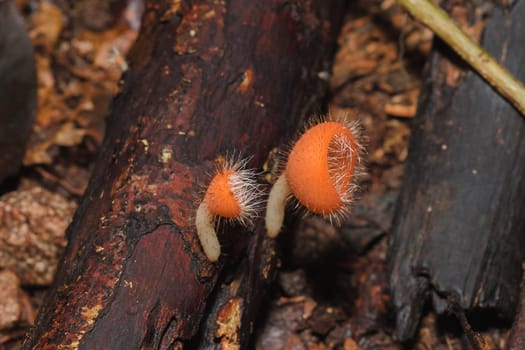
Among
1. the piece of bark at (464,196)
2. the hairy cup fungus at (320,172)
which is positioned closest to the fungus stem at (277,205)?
the hairy cup fungus at (320,172)

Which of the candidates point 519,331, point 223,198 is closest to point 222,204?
point 223,198

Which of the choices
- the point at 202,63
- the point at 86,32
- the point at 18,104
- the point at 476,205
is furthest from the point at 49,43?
the point at 476,205

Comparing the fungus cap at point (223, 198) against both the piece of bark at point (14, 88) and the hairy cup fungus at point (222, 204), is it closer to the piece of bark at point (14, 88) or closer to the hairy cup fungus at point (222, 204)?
the hairy cup fungus at point (222, 204)

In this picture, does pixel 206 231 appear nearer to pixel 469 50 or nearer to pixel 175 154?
pixel 175 154

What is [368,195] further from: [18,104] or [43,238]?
[18,104]

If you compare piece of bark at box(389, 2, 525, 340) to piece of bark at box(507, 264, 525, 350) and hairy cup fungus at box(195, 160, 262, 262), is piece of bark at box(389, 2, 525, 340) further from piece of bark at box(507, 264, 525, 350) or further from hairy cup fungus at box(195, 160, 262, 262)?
hairy cup fungus at box(195, 160, 262, 262)

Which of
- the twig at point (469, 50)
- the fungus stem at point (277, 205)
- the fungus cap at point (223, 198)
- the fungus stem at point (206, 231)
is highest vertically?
the twig at point (469, 50)
